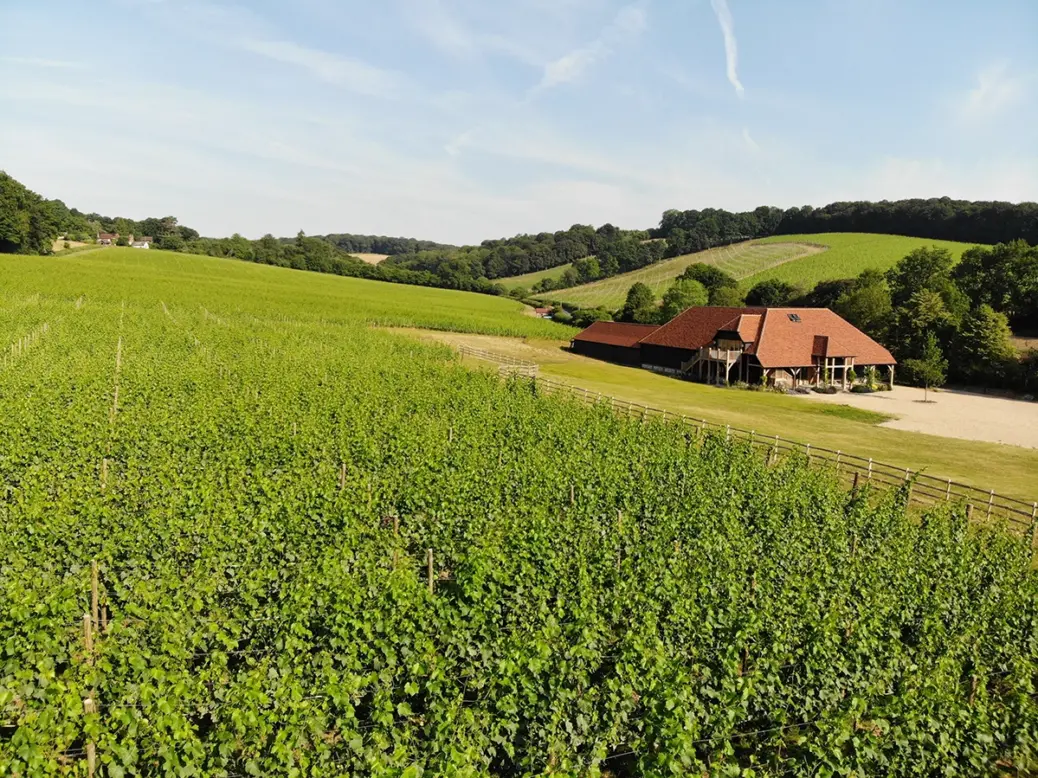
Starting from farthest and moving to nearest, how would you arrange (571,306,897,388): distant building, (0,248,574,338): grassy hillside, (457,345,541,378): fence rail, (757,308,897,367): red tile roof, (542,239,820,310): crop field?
(542,239,820,310): crop field, (0,248,574,338): grassy hillside, (571,306,897,388): distant building, (757,308,897,367): red tile roof, (457,345,541,378): fence rail

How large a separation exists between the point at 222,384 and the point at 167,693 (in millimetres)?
20735

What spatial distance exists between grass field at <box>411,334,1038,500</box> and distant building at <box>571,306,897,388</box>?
2833 millimetres

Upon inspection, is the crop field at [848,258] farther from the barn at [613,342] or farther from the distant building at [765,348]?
the distant building at [765,348]

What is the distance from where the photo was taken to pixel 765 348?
A: 4825 cm

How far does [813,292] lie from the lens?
7475cm

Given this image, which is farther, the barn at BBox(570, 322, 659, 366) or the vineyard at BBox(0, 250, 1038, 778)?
the barn at BBox(570, 322, 659, 366)

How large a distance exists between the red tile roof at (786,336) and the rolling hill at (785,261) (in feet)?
100

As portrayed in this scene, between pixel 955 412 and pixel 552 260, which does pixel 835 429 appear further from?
pixel 552 260

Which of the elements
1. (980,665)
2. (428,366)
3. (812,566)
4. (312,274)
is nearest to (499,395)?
(428,366)

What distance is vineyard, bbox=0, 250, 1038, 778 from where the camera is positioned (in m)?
7.39

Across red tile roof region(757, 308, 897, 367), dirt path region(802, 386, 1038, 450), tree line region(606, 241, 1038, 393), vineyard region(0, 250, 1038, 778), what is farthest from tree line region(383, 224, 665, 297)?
vineyard region(0, 250, 1038, 778)

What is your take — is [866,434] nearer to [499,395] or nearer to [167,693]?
[499,395]

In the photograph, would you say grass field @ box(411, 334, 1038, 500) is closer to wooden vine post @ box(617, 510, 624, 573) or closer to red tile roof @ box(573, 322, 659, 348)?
red tile roof @ box(573, 322, 659, 348)

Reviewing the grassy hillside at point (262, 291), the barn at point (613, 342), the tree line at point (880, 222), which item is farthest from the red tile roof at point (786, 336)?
the tree line at point (880, 222)
